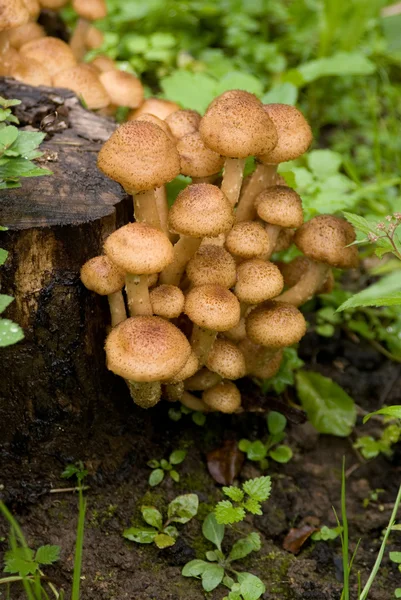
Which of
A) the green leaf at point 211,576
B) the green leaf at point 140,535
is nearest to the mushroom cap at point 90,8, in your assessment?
the green leaf at point 140,535

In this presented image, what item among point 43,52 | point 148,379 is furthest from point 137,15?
point 148,379

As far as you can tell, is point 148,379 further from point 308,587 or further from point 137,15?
point 137,15

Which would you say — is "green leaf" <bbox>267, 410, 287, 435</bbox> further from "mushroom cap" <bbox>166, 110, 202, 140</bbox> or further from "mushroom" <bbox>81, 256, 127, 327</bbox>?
"mushroom cap" <bbox>166, 110, 202, 140</bbox>

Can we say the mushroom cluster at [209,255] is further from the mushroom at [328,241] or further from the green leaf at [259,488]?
the green leaf at [259,488]

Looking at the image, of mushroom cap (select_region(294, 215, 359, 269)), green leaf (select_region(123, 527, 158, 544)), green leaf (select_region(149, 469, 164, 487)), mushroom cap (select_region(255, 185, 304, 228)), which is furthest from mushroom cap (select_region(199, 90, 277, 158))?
green leaf (select_region(123, 527, 158, 544))

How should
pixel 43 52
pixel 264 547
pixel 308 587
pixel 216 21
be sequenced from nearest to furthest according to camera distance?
pixel 308 587, pixel 264 547, pixel 43 52, pixel 216 21

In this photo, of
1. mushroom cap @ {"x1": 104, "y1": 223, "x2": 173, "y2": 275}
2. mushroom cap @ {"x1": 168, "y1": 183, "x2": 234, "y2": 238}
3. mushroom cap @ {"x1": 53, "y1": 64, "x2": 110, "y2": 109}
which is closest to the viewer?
mushroom cap @ {"x1": 104, "y1": 223, "x2": 173, "y2": 275}

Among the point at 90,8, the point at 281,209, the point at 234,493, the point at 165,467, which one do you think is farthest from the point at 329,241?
the point at 90,8
